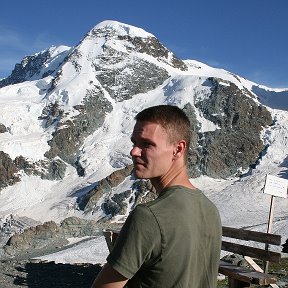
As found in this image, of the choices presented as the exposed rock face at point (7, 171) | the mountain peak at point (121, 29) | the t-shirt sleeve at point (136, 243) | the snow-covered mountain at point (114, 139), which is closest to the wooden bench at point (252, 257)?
the t-shirt sleeve at point (136, 243)

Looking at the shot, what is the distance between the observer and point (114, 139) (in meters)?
129

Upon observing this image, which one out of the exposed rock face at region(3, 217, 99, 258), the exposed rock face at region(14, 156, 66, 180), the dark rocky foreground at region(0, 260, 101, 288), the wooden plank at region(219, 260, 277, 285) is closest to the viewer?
the wooden plank at region(219, 260, 277, 285)

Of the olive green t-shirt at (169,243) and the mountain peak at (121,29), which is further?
the mountain peak at (121,29)

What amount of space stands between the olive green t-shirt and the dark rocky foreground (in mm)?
14867

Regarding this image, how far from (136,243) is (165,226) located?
0.56ft

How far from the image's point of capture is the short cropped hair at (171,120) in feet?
9.45

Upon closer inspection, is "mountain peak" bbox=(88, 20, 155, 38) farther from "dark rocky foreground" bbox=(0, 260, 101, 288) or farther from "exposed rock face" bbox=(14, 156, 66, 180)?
"dark rocky foreground" bbox=(0, 260, 101, 288)

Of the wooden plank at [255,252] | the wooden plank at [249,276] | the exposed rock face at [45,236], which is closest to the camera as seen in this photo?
the wooden plank at [249,276]

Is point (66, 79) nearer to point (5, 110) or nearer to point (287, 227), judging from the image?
point (5, 110)

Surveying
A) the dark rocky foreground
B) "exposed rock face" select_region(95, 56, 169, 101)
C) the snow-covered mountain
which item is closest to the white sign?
the dark rocky foreground

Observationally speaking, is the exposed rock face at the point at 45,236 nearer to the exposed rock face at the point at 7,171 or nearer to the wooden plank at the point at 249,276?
the exposed rock face at the point at 7,171

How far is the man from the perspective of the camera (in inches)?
97.2

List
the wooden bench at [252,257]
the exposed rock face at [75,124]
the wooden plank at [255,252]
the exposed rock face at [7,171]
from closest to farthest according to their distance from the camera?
1. the wooden bench at [252,257]
2. the wooden plank at [255,252]
3. the exposed rock face at [7,171]
4. the exposed rock face at [75,124]

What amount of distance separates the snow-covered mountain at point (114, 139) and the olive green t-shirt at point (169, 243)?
7659cm
